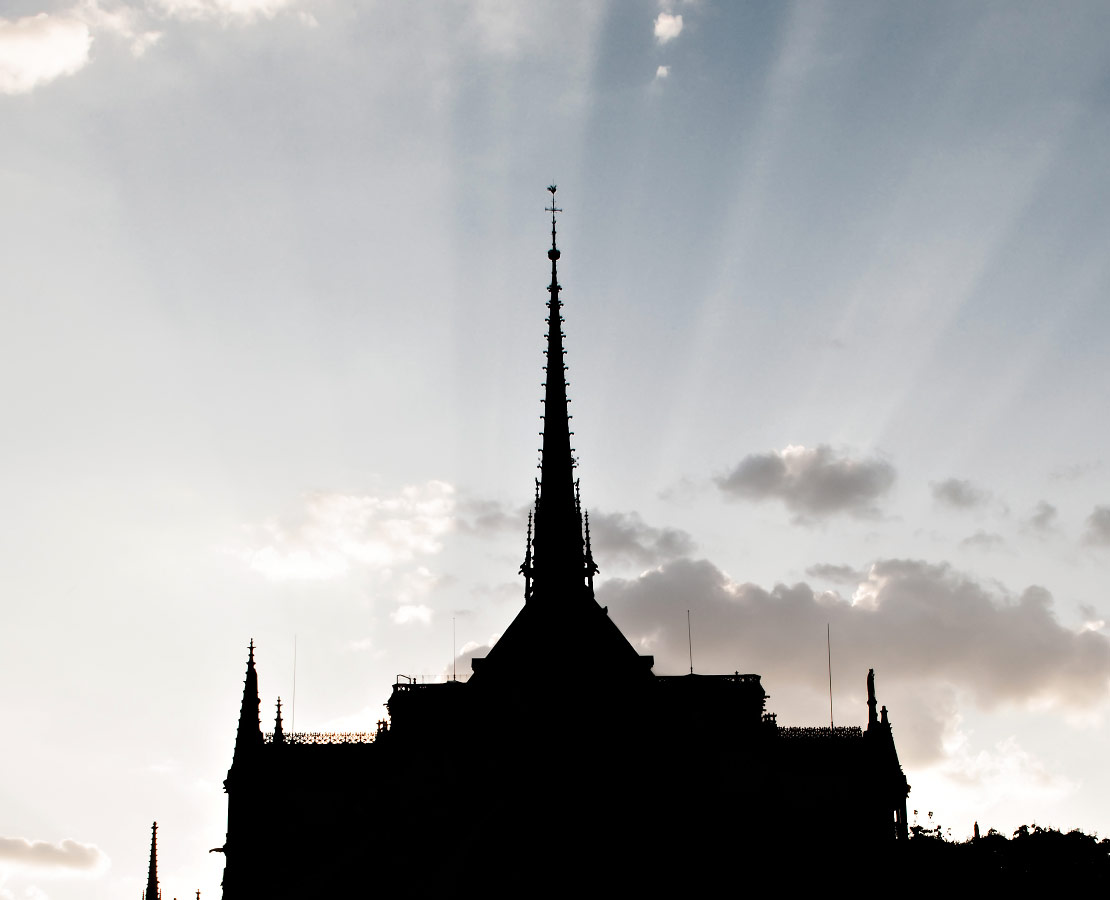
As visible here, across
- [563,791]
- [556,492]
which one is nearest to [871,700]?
[563,791]

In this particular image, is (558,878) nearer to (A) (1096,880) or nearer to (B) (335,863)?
(B) (335,863)

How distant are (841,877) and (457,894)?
18765 millimetres

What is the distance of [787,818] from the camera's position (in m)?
84.6

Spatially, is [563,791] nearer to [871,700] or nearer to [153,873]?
[871,700]

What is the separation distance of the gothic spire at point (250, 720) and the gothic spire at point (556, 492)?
2083cm

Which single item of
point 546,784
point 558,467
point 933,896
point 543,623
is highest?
point 558,467

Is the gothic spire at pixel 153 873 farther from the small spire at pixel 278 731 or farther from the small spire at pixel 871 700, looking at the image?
the small spire at pixel 871 700

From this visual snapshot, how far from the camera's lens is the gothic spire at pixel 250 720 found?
296ft

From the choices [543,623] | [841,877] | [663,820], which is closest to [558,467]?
[543,623]

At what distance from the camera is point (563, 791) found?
86.6m

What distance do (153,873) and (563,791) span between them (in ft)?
112

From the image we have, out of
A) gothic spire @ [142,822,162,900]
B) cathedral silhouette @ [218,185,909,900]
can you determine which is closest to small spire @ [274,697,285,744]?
cathedral silhouette @ [218,185,909,900]

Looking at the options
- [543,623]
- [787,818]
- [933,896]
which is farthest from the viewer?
[543,623]

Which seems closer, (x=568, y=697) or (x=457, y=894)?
(x=457, y=894)
